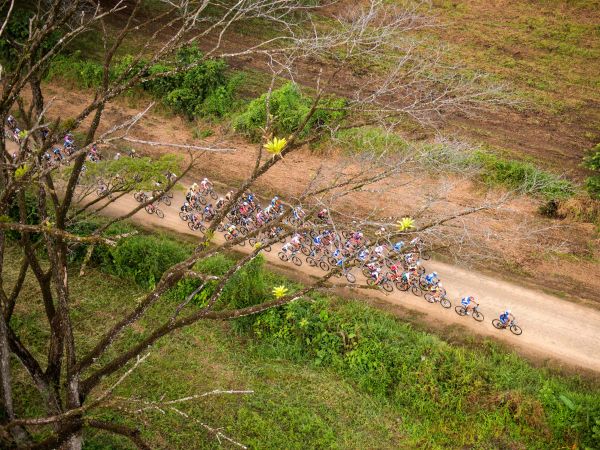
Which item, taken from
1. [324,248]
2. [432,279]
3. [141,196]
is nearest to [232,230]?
[324,248]

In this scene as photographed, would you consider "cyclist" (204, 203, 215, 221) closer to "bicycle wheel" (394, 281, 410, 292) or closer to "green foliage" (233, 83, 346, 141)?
"green foliage" (233, 83, 346, 141)

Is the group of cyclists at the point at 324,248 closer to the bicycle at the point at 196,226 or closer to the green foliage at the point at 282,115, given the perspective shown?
the bicycle at the point at 196,226

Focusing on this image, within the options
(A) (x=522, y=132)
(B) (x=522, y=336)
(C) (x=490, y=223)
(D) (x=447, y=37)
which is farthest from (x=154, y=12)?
(B) (x=522, y=336)

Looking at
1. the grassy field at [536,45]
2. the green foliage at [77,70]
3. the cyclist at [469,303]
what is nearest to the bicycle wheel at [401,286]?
the cyclist at [469,303]

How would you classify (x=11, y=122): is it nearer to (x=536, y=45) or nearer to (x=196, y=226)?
(x=196, y=226)

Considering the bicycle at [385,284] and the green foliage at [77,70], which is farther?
the green foliage at [77,70]

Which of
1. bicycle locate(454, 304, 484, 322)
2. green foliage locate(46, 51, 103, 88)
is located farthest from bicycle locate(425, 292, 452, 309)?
green foliage locate(46, 51, 103, 88)

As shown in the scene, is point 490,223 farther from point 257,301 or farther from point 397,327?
point 257,301
